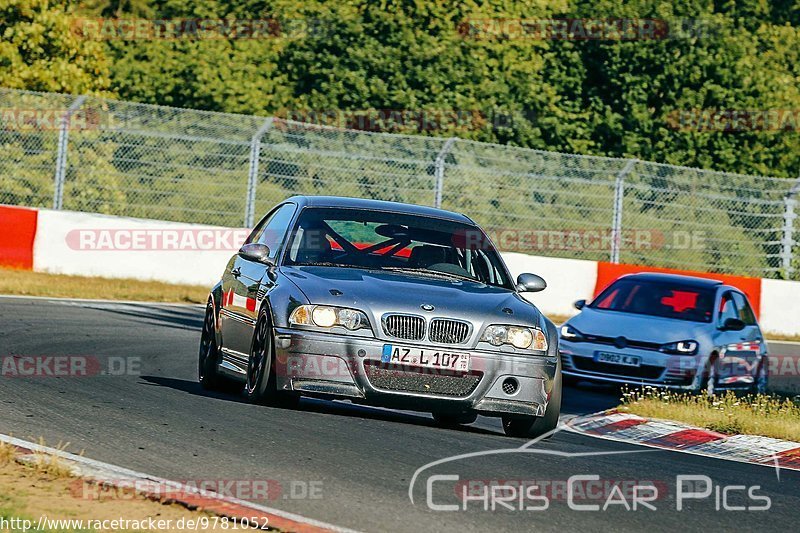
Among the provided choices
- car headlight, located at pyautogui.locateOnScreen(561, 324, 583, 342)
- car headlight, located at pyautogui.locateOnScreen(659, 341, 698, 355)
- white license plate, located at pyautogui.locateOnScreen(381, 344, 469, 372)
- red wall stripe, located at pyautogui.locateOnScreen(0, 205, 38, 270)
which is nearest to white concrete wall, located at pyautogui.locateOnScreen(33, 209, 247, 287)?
red wall stripe, located at pyautogui.locateOnScreen(0, 205, 38, 270)

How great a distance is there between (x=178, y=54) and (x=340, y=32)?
4484mm

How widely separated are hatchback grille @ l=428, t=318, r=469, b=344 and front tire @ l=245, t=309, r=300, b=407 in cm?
98

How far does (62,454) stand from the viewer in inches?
298

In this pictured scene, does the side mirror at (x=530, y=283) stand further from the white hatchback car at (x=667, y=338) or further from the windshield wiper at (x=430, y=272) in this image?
the white hatchback car at (x=667, y=338)

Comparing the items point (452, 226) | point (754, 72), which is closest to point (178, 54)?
point (754, 72)

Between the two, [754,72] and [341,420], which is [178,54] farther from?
[341,420]

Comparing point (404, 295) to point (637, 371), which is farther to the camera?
point (637, 371)

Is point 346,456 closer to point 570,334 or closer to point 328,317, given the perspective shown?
point 328,317

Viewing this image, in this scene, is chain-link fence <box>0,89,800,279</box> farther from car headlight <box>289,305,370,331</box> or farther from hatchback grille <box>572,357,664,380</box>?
car headlight <box>289,305,370,331</box>

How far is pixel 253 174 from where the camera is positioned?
961 inches

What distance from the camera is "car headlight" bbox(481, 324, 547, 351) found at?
937 cm

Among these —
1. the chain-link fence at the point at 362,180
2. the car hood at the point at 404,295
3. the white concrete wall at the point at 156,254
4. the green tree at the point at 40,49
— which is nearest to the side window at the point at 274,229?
the car hood at the point at 404,295

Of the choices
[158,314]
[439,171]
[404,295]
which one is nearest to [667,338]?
[404,295]

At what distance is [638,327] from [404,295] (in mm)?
6844
